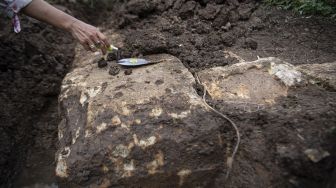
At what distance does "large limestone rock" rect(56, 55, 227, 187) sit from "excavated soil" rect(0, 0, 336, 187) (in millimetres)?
139

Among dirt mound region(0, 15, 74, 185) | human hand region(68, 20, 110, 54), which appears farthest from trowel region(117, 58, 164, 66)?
dirt mound region(0, 15, 74, 185)

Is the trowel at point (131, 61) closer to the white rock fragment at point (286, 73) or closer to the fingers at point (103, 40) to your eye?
the fingers at point (103, 40)

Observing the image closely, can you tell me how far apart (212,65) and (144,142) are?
0.84 meters

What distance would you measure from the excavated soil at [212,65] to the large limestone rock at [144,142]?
0.46 feet

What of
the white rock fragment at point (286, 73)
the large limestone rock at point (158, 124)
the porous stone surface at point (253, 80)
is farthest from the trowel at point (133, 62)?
the white rock fragment at point (286, 73)

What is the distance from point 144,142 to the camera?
2041mm

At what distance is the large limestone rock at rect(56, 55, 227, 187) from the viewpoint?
202 centimetres

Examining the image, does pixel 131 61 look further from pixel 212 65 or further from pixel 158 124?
pixel 158 124

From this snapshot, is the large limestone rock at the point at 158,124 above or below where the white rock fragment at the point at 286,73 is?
below

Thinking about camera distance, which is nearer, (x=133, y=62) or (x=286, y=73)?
(x=286, y=73)

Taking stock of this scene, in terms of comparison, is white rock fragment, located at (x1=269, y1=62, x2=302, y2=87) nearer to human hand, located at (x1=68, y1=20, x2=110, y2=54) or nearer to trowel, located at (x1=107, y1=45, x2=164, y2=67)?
trowel, located at (x1=107, y1=45, x2=164, y2=67)

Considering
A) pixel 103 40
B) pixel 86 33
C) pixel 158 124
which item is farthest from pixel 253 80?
pixel 86 33

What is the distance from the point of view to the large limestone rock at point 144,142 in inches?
79.7

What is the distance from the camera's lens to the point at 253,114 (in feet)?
6.83
